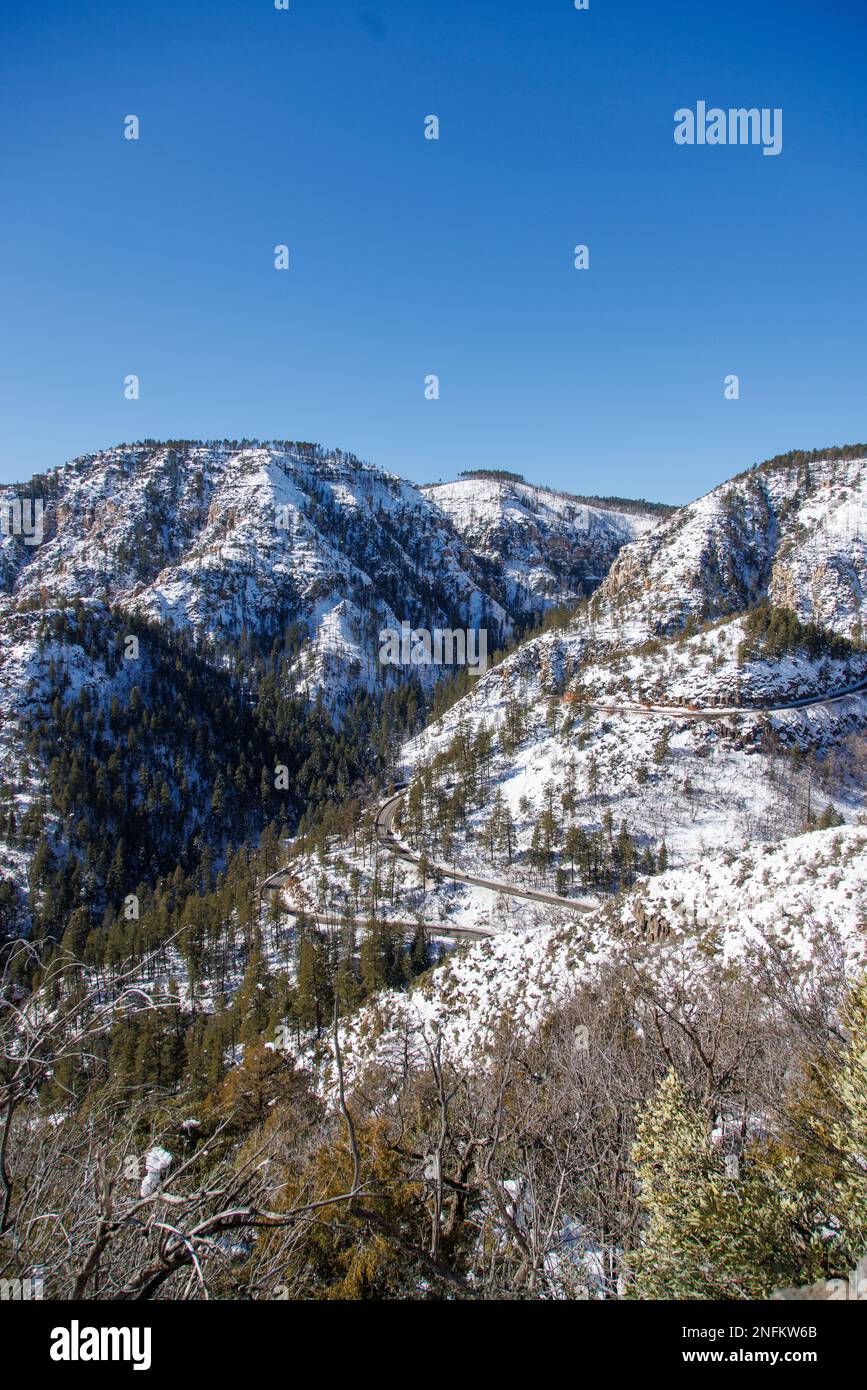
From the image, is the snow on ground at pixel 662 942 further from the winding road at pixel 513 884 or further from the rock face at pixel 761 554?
→ the rock face at pixel 761 554

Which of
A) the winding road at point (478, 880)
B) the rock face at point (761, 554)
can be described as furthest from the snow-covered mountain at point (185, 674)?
the rock face at point (761, 554)

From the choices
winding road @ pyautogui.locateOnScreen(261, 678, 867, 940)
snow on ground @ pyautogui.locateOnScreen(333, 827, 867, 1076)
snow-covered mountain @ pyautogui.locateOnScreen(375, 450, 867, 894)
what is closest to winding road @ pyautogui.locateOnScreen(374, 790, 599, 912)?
winding road @ pyautogui.locateOnScreen(261, 678, 867, 940)

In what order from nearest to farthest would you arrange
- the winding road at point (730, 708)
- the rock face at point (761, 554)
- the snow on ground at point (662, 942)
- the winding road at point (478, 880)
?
the snow on ground at point (662, 942)
the winding road at point (478, 880)
the winding road at point (730, 708)
the rock face at point (761, 554)

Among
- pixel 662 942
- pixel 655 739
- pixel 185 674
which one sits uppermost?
pixel 185 674

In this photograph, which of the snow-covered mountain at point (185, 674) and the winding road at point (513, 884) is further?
the snow-covered mountain at point (185, 674)

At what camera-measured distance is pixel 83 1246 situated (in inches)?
237

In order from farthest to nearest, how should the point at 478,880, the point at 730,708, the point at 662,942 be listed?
the point at 730,708, the point at 478,880, the point at 662,942

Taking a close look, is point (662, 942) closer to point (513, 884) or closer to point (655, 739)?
point (513, 884)

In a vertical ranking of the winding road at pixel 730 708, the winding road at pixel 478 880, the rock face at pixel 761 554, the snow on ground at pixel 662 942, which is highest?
the rock face at pixel 761 554

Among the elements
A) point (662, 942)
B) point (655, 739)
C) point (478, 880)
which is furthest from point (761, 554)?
point (662, 942)

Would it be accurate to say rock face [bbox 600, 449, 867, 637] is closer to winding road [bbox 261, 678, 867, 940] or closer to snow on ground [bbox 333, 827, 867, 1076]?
winding road [bbox 261, 678, 867, 940]

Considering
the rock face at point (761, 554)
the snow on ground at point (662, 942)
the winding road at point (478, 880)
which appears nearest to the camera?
the snow on ground at point (662, 942)

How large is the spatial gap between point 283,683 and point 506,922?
105 m

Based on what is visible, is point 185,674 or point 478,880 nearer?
point 478,880
